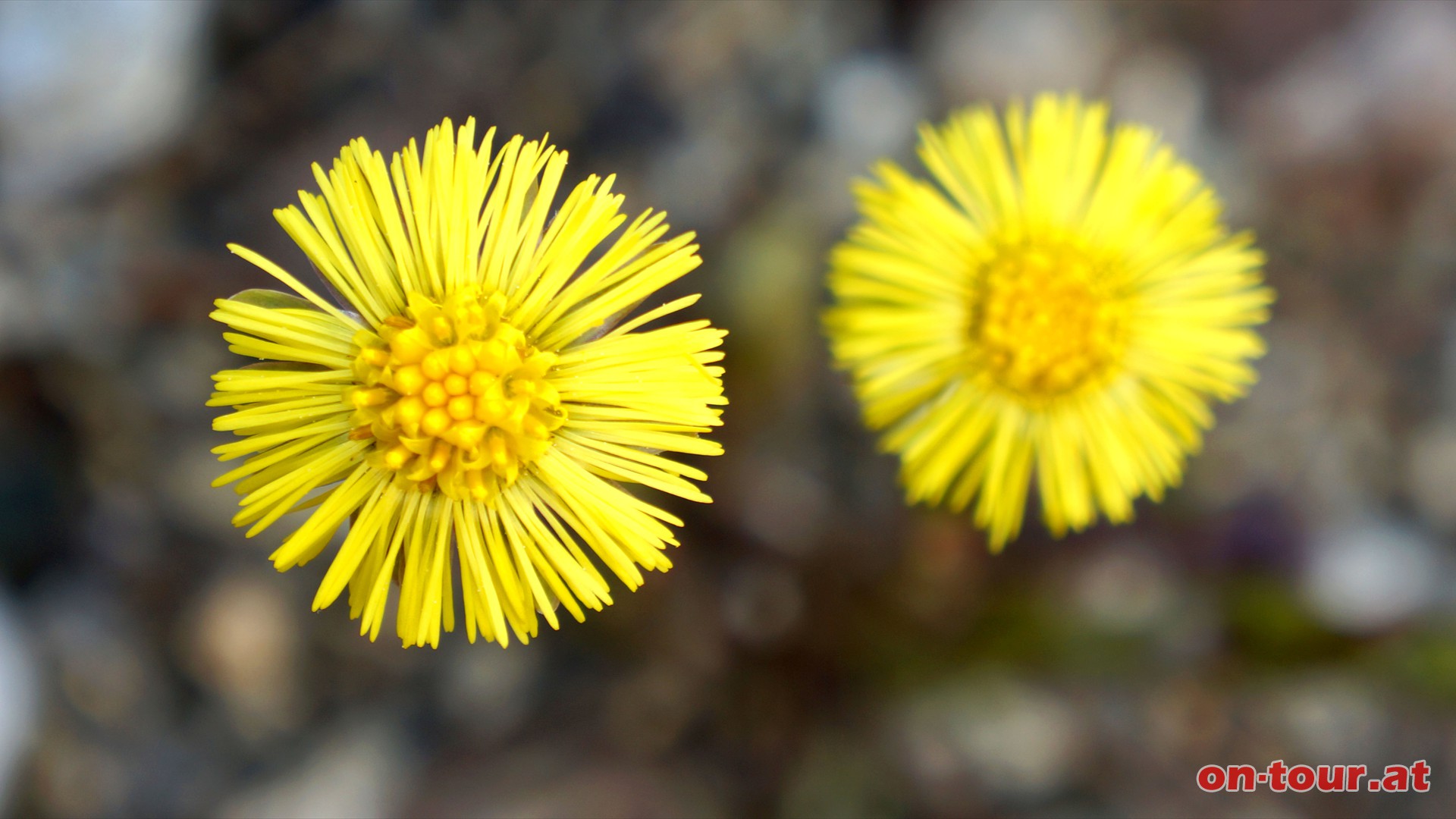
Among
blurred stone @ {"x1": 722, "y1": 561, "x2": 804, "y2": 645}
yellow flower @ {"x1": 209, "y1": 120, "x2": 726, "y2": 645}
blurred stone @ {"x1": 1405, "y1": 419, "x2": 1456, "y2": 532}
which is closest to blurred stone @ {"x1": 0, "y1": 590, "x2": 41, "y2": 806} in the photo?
yellow flower @ {"x1": 209, "y1": 120, "x2": 726, "y2": 645}

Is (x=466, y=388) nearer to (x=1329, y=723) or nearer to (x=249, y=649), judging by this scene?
(x=249, y=649)

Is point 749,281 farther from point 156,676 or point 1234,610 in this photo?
point 156,676

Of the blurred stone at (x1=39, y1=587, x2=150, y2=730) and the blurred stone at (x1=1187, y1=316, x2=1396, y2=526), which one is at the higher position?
the blurred stone at (x1=1187, y1=316, x2=1396, y2=526)

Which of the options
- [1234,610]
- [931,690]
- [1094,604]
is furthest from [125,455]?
[1234,610]

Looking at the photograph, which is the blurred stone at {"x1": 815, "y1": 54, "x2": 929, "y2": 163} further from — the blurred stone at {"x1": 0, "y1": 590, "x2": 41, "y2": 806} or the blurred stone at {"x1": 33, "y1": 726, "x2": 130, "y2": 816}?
the blurred stone at {"x1": 33, "y1": 726, "x2": 130, "y2": 816}

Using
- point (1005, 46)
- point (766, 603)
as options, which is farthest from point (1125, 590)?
point (1005, 46)

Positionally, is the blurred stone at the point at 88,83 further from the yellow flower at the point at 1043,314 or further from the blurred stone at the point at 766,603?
the blurred stone at the point at 766,603

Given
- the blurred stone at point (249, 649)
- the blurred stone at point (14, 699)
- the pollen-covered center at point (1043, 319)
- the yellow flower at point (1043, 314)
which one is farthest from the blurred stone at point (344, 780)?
the pollen-covered center at point (1043, 319)
